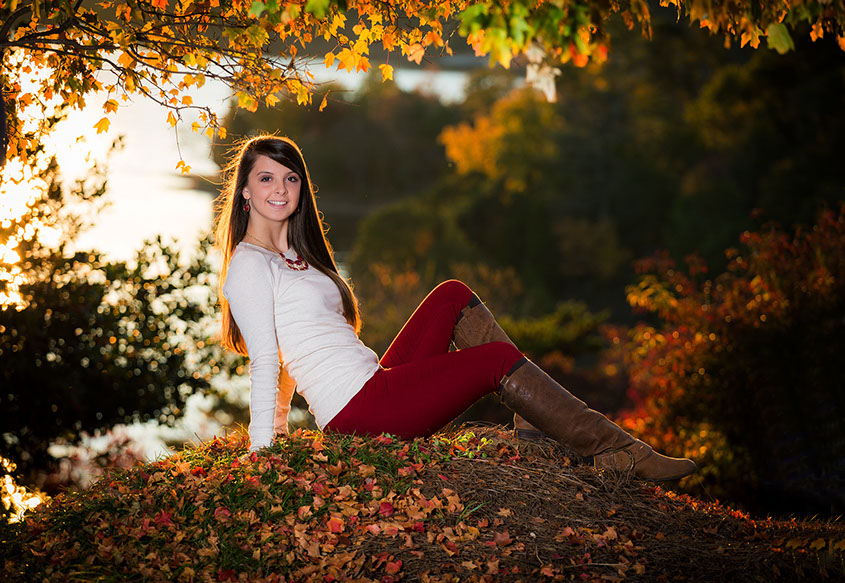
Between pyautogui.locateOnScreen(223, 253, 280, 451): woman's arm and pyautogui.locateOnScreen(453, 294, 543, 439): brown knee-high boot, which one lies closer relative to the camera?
pyautogui.locateOnScreen(223, 253, 280, 451): woman's arm

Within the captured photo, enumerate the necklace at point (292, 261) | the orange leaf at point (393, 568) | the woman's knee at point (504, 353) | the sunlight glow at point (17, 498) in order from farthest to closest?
the sunlight glow at point (17, 498)
the necklace at point (292, 261)
the woman's knee at point (504, 353)
the orange leaf at point (393, 568)

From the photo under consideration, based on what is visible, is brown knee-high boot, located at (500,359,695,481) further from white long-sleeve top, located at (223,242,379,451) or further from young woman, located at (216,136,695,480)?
white long-sleeve top, located at (223,242,379,451)

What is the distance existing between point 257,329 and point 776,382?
4.93 metres

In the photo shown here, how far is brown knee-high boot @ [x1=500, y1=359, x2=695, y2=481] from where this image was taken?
11.5 ft

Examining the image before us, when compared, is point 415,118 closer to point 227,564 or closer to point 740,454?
point 740,454

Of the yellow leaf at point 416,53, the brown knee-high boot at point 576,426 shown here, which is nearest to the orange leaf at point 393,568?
the brown knee-high boot at point 576,426

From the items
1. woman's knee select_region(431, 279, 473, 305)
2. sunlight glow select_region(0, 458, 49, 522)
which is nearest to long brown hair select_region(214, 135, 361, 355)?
woman's knee select_region(431, 279, 473, 305)

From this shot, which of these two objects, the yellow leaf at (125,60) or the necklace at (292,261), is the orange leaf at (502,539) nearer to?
the necklace at (292,261)

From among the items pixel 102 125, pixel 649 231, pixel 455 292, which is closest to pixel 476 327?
pixel 455 292

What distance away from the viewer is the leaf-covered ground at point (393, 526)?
315 cm

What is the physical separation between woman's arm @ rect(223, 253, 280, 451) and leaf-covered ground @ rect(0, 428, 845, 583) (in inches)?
9.3

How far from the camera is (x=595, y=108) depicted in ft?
112

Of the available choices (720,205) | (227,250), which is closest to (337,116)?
(720,205)

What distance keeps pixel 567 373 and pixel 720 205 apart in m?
16.4
